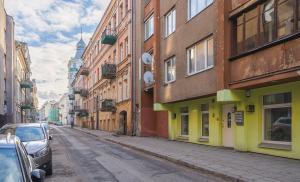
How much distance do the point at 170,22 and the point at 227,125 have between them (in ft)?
28.3

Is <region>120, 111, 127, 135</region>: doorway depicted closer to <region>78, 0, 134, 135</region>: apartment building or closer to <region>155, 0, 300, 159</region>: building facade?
<region>78, 0, 134, 135</region>: apartment building

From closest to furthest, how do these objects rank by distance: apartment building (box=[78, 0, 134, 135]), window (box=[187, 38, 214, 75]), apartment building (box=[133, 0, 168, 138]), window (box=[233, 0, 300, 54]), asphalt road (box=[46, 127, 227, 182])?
asphalt road (box=[46, 127, 227, 182])
window (box=[233, 0, 300, 54])
window (box=[187, 38, 214, 75])
apartment building (box=[133, 0, 168, 138])
apartment building (box=[78, 0, 134, 135])

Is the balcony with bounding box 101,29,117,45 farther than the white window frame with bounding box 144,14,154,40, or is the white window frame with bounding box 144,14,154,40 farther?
the balcony with bounding box 101,29,117,45

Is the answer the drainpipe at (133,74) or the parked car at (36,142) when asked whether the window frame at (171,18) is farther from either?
the parked car at (36,142)

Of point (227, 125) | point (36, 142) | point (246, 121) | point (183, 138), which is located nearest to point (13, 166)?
point (36, 142)

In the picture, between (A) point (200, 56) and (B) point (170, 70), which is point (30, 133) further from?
(B) point (170, 70)

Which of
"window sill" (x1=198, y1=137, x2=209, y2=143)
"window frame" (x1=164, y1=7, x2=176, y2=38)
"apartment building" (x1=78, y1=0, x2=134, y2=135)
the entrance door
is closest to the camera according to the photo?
the entrance door

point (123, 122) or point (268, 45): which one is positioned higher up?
point (268, 45)

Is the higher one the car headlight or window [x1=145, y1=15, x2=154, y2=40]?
window [x1=145, y1=15, x2=154, y2=40]

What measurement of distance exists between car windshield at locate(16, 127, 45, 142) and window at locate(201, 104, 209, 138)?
992cm

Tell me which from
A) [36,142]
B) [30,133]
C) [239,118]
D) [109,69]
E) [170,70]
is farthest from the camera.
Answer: [109,69]

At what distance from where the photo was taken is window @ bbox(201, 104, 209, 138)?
20.2 meters

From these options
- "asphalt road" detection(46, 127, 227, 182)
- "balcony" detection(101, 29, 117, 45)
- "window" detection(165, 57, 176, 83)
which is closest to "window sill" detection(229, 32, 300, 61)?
"asphalt road" detection(46, 127, 227, 182)

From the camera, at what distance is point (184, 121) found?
929 inches
